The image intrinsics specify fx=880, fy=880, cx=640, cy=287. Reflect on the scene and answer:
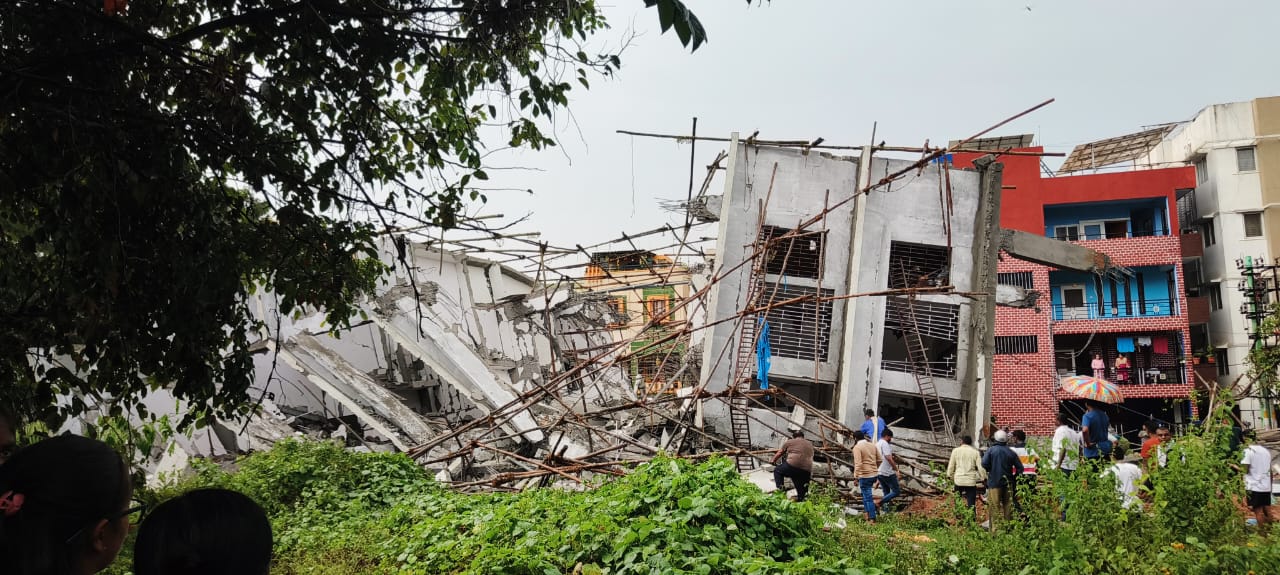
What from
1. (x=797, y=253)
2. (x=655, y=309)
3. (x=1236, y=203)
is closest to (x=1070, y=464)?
(x=797, y=253)

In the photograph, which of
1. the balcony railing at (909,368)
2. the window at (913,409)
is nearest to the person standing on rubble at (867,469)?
the window at (913,409)

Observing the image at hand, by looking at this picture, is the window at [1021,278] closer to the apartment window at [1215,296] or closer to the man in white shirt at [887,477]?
the apartment window at [1215,296]

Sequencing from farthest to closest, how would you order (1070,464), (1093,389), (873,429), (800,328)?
1. (1093,389)
2. (800,328)
3. (873,429)
4. (1070,464)

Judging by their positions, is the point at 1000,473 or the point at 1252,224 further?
the point at 1252,224

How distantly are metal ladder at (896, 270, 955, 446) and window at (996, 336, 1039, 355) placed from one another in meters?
14.9

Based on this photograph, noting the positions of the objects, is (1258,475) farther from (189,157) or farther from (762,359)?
(189,157)

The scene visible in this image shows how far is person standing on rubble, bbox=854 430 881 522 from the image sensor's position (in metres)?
12.1

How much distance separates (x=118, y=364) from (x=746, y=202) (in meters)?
13.9

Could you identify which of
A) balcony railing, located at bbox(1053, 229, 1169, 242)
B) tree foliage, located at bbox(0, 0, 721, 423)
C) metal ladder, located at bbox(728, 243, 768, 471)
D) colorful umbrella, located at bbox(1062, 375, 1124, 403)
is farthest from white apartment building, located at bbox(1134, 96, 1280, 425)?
tree foliage, located at bbox(0, 0, 721, 423)

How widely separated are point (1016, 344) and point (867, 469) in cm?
2215

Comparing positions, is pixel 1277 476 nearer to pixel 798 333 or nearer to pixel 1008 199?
pixel 798 333

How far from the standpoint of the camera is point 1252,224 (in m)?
32.2

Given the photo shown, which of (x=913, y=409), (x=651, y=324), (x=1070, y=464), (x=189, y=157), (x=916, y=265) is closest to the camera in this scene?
(x=189, y=157)

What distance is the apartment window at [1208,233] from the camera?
1309 inches
